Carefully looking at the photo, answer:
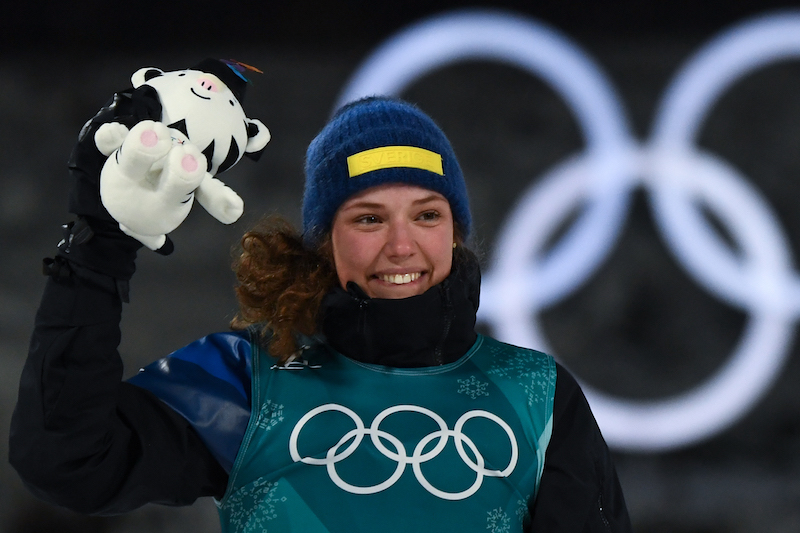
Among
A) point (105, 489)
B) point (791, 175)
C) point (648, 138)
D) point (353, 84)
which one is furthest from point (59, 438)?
point (791, 175)

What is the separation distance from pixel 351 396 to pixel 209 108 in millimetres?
559

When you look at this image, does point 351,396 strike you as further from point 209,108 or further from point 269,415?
point 209,108

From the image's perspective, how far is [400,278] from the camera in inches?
66.7

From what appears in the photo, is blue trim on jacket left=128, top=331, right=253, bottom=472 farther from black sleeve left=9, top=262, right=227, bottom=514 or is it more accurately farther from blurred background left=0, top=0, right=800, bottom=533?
blurred background left=0, top=0, right=800, bottom=533

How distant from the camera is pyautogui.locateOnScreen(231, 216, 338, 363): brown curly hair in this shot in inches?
66.0

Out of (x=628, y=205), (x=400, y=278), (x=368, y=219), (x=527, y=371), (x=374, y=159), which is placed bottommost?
(x=527, y=371)

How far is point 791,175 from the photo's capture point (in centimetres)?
395

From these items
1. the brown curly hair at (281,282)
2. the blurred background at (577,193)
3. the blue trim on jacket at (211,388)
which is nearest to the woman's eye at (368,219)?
the brown curly hair at (281,282)

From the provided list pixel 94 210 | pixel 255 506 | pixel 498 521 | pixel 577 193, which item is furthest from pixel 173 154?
pixel 577 193

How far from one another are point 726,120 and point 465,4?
1.22 m

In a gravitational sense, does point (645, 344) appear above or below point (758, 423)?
above

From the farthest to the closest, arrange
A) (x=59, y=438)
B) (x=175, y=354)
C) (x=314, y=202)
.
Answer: (x=314, y=202) < (x=175, y=354) < (x=59, y=438)

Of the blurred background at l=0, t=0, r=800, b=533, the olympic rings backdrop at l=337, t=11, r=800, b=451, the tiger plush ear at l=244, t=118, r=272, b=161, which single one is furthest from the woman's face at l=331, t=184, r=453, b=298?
the blurred background at l=0, t=0, r=800, b=533

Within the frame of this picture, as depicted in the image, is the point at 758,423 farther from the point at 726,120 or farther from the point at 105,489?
the point at 105,489
